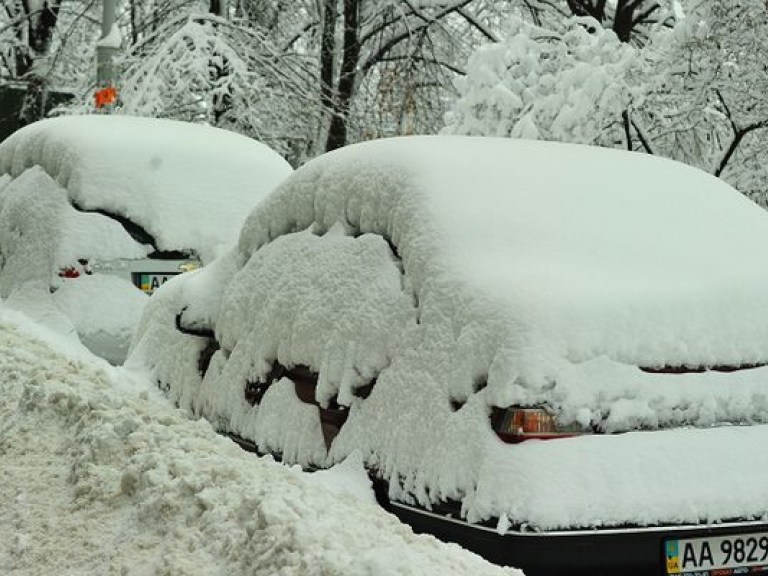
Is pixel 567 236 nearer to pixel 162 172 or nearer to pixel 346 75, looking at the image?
pixel 162 172

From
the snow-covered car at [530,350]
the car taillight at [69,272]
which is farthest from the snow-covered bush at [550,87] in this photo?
the snow-covered car at [530,350]

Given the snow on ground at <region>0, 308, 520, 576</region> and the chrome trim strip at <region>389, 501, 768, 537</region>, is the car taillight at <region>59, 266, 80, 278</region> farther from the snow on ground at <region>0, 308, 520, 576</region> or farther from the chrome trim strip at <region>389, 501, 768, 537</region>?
the chrome trim strip at <region>389, 501, 768, 537</region>

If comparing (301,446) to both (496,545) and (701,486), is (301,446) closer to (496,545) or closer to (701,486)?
(496,545)

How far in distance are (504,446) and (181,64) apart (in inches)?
602

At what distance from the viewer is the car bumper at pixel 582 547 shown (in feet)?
11.8

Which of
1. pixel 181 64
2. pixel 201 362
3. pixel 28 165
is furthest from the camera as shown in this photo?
pixel 181 64

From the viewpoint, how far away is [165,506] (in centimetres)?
379

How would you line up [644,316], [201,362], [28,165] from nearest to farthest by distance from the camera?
1. [644,316]
2. [201,362]
3. [28,165]

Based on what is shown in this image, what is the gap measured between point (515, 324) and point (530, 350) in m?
0.10

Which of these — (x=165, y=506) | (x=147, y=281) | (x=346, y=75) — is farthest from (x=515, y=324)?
(x=346, y=75)

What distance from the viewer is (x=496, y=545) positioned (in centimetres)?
362

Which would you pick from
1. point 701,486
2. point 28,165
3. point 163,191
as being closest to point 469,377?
point 701,486

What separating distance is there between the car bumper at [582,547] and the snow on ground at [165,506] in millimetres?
164

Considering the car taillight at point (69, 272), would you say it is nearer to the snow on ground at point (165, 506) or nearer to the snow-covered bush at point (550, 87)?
Answer: the snow on ground at point (165, 506)
